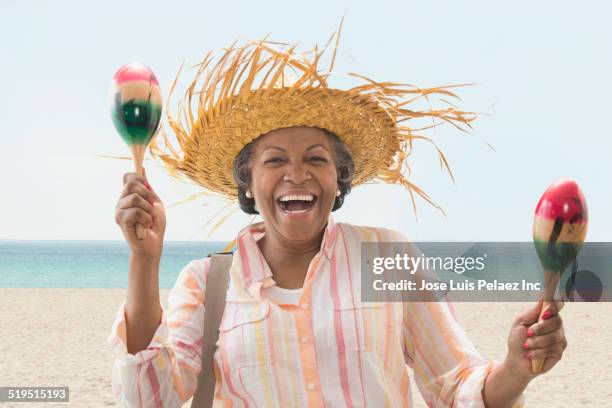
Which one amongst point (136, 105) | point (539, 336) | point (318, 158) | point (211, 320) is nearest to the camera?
point (539, 336)

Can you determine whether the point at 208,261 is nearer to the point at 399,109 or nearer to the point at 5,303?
the point at 399,109

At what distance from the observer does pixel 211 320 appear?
2.04 metres

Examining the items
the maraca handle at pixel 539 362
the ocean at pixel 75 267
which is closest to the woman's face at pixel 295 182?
the maraca handle at pixel 539 362

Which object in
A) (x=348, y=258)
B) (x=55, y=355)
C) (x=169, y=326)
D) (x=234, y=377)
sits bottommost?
(x=234, y=377)

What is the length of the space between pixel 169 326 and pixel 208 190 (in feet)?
2.70

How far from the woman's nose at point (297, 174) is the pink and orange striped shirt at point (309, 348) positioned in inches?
9.6

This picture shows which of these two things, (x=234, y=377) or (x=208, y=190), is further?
(x=208, y=190)

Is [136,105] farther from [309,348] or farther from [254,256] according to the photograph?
[309,348]

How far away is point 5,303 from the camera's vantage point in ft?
72.8

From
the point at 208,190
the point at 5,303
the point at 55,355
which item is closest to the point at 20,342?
the point at 55,355

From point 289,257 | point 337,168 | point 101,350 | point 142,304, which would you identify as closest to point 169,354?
point 142,304

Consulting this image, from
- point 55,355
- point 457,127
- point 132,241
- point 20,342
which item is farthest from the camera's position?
point 20,342

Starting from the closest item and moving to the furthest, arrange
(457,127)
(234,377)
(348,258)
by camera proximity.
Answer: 1. (234,377)
2. (348,258)
3. (457,127)

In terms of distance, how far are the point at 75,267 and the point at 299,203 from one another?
1982 inches
